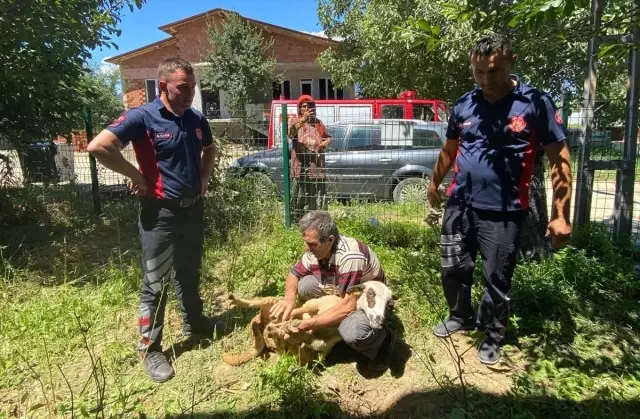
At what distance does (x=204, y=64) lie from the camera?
18906 millimetres

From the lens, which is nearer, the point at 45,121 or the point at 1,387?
the point at 1,387

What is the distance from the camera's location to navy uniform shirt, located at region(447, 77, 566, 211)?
2.43 m

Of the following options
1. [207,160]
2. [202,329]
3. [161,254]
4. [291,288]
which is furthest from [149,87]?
[291,288]

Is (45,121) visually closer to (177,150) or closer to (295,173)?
(295,173)

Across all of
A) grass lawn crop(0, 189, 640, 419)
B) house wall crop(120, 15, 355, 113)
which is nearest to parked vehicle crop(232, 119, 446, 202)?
grass lawn crop(0, 189, 640, 419)

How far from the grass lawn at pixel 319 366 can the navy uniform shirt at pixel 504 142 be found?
91 cm

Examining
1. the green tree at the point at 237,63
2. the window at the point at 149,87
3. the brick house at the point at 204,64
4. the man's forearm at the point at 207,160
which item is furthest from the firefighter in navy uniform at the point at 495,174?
the window at the point at 149,87

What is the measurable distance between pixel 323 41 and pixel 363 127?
1418 centimetres

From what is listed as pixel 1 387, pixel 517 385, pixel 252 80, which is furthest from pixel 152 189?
pixel 252 80

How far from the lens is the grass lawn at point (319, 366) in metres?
2.42

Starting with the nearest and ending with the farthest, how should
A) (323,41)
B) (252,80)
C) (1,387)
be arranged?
(1,387) < (252,80) < (323,41)

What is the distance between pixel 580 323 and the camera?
3137 mm

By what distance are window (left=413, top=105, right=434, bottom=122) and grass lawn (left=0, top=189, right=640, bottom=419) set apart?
238 inches

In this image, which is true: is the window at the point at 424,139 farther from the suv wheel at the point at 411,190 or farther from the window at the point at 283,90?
the window at the point at 283,90
